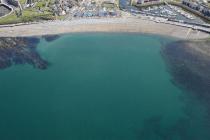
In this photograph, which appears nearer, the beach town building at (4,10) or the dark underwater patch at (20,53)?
the dark underwater patch at (20,53)

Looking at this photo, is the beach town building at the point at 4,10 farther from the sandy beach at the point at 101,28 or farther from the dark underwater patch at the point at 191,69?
the dark underwater patch at the point at 191,69

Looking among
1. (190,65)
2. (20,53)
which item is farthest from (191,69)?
(20,53)

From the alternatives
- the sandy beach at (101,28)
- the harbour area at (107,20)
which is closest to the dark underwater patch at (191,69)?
the sandy beach at (101,28)

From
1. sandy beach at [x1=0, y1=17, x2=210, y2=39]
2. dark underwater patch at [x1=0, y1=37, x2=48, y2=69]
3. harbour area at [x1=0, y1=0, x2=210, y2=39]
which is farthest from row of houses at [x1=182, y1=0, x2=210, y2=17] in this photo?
dark underwater patch at [x1=0, y1=37, x2=48, y2=69]

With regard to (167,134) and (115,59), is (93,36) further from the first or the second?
(167,134)

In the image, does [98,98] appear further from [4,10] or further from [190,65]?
[4,10]

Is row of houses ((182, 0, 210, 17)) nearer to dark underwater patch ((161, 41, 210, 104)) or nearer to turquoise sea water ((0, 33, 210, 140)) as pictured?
dark underwater patch ((161, 41, 210, 104))

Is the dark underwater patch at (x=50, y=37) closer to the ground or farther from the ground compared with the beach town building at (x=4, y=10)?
closer to the ground
